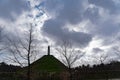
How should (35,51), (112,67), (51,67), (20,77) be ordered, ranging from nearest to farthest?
1. (35,51)
2. (20,77)
3. (51,67)
4. (112,67)

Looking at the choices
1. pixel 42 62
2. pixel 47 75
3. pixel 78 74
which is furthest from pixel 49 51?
pixel 78 74

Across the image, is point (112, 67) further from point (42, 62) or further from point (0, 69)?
point (0, 69)

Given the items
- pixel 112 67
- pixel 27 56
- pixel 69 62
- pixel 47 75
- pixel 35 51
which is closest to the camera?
pixel 27 56

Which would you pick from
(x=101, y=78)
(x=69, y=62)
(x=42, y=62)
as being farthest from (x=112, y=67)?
(x=69, y=62)

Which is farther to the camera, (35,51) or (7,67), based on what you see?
(7,67)

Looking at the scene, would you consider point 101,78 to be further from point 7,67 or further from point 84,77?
point 7,67

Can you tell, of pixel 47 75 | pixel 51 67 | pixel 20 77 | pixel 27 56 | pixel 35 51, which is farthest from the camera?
pixel 51 67

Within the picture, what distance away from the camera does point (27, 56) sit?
26391mm

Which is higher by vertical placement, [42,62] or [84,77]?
[42,62]

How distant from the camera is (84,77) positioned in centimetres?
3916

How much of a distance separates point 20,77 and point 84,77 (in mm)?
9155

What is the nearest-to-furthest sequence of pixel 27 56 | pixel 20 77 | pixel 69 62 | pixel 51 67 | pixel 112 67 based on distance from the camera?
pixel 27 56
pixel 69 62
pixel 20 77
pixel 51 67
pixel 112 67

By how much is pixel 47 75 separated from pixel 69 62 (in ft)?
30.6

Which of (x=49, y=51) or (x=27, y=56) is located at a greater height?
(x=49, y=51)
